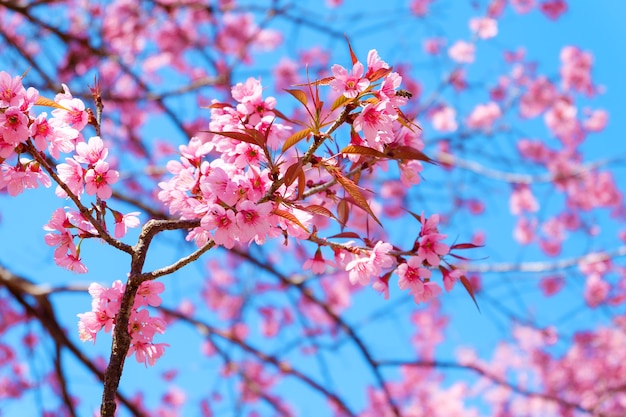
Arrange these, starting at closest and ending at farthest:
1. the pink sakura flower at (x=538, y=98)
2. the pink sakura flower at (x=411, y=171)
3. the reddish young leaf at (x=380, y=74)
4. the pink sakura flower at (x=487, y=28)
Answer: the reddish young leaf at (x=380, y=74), the pink sakura flower at (x=411, y=171), the pink sakura flower at (x=487, y=28), the pink sakura flower at (x=538, y=98)

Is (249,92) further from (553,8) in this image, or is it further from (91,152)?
(553,8)

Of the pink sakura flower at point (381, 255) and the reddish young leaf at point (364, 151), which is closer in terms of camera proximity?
the reddish young leaf at point (364, 151)

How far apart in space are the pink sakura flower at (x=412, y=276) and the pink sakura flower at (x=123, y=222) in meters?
0.70

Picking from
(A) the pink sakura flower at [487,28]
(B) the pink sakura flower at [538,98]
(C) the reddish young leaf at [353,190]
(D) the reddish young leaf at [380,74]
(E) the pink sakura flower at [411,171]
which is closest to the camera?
(C) the reddish young leaf at [353,190]

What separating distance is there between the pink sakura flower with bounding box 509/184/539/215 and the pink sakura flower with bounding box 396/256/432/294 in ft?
24.7

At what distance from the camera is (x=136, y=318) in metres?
1.41

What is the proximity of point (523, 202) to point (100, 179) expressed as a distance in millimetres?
8078

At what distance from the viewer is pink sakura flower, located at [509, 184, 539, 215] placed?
853cm

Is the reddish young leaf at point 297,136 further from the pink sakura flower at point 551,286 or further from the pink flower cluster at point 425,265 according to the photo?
the pink sakura flower at point 551,286

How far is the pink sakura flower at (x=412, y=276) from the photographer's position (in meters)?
1.48

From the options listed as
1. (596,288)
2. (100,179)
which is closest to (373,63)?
(100,179)

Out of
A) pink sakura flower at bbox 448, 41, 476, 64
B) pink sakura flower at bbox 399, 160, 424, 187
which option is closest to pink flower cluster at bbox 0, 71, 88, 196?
pink sakura flower at bbox 399, 160, 424, 187

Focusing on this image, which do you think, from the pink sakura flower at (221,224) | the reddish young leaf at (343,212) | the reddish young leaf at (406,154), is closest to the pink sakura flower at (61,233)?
the pink sakura flower at (221,224)

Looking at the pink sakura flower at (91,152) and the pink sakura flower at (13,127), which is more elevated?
the pink sakura flower at (91,152)
